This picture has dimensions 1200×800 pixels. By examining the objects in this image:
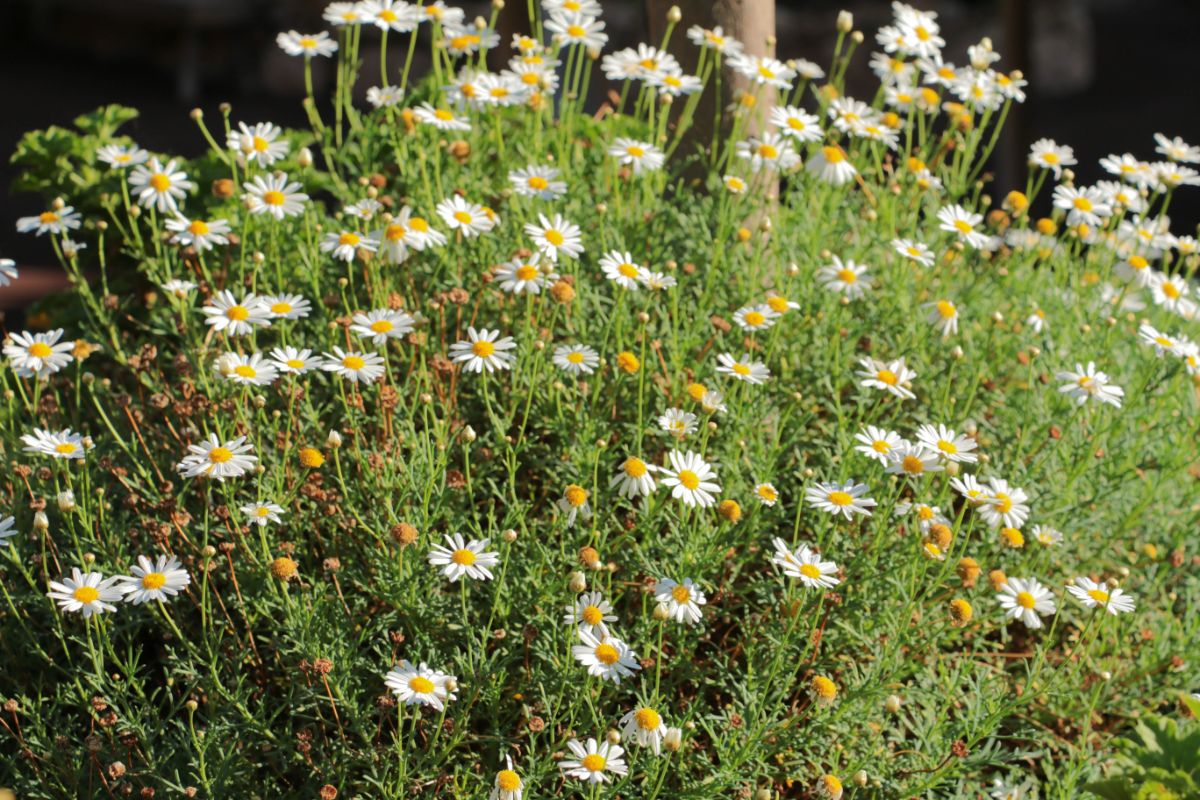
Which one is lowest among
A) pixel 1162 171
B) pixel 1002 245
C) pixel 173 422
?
pixel 173 422

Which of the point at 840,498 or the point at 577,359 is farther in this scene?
the point at 577,359

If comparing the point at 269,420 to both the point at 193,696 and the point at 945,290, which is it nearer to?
the point at 193,696

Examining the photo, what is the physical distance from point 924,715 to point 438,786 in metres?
1.11

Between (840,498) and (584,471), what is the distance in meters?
0.63

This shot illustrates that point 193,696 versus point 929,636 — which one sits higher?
point 929,636

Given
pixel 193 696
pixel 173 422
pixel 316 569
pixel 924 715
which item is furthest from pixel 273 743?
pixel 924 715

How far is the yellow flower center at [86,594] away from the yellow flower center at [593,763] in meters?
0.96

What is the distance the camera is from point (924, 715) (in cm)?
287

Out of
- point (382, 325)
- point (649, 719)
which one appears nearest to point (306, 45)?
point (382, 325)

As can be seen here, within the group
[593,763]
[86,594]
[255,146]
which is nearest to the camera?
[593,763]

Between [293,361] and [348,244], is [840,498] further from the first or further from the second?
[348,244]

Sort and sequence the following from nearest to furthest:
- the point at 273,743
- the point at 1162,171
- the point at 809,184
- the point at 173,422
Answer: the point at 273,743 < the point at 173,422 < the point at 1162,171 < the point at 809,184

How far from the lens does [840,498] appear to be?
102 inches

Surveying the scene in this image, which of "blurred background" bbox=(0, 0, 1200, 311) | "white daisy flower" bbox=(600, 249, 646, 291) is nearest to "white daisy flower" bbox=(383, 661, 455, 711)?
"white daisy flower" bbox=(600, 249, 646, 291)
